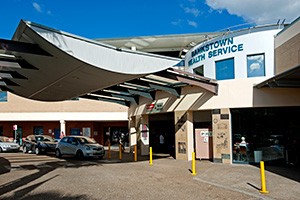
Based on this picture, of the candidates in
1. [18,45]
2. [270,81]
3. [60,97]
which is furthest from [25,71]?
[270,81]

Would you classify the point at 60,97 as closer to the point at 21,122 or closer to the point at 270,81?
the point at 270,81

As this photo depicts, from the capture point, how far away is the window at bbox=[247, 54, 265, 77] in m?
15.5

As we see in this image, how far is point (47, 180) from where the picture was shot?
38.6ft

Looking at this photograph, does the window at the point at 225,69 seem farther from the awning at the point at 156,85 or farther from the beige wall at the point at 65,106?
the beige wall at the point at 65,106

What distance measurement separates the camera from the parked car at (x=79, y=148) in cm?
1956

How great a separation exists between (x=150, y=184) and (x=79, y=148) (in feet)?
33.5

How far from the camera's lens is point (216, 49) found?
17125 mm

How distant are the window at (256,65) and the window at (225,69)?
88 centimetres

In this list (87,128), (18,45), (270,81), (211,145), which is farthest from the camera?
(87,128)

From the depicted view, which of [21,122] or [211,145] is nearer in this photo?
[211,145]

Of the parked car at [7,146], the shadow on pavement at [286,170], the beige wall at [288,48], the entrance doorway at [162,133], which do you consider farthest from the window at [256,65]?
the parked car at [7,146]

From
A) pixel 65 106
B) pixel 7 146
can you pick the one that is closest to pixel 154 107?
pixel 7 146

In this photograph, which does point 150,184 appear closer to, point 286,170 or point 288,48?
point 286,170

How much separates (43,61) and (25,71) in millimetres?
2141
